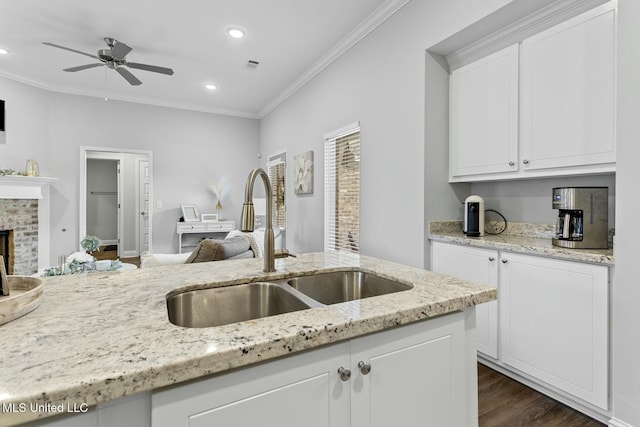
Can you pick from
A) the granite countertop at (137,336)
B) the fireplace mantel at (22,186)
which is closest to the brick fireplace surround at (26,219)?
the fireplace mantel at (22,186)

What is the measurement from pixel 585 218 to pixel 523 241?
41 centimetres

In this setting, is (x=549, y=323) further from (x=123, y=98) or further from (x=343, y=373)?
(x=123, y=98)

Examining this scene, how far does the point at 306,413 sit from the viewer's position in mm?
745

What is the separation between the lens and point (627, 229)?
1526mm

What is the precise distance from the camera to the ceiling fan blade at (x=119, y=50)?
324 cm

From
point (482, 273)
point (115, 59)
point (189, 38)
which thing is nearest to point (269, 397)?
point (482, 273)

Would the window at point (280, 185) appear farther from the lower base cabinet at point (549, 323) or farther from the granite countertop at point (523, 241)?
the lower base cabinet at point (549, 323)

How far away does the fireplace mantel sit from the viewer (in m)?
4.24

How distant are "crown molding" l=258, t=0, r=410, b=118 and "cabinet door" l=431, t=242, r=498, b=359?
84.7 inches

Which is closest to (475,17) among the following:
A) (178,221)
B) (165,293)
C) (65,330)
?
(165,293)

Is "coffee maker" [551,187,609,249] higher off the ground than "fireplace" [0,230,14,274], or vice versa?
"coffee maker" [551,187,609,249]

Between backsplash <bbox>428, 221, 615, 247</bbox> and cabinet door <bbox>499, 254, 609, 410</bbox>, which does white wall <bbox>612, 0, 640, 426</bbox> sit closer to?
cabinet door <bbox>499, 254, 609, 410</bbox>

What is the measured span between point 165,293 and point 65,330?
0.32 m

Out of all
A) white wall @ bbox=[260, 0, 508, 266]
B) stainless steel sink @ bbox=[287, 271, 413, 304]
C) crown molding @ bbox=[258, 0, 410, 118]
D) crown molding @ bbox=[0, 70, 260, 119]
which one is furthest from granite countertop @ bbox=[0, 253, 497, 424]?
crown molding @ bbox=[0, 70, 260, 119]
